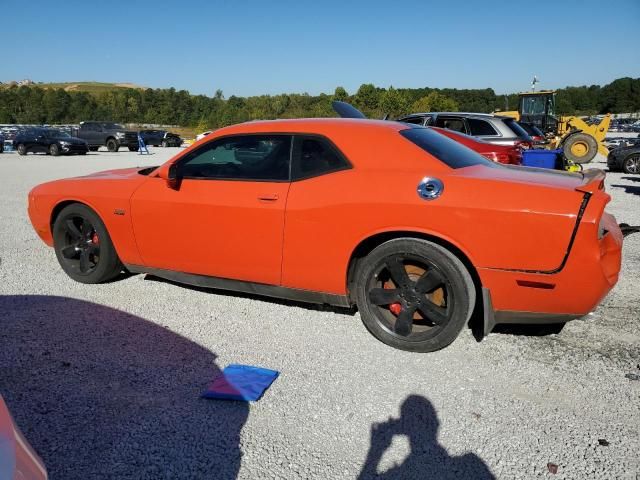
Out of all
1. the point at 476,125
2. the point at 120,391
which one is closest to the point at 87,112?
the point at 476,125

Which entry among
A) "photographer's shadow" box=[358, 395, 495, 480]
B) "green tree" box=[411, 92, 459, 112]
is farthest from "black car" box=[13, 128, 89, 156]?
"green tree" box=[411, 92, 459, 112]

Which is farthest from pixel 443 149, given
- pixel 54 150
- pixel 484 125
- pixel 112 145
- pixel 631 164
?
pixel 112 145

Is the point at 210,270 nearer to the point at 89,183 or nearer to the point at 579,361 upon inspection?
the point at 89,183

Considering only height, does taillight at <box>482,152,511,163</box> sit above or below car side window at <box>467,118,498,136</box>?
below

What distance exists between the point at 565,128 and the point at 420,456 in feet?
71.0

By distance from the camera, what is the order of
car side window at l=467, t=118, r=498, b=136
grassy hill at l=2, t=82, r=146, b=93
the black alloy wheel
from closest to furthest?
the black alloy wheel
car side window at l=467, t=118, r=498, b=136
grassy hill at l=2, t=82, r=146, b=93

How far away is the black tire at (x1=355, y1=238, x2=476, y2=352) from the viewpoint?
314 centimetres

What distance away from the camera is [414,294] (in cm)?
329

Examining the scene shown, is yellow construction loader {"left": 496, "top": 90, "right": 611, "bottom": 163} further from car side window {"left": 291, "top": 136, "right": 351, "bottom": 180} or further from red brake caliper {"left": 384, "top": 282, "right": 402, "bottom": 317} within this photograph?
red brake caliper {"left": 384, "top": 282, "right": 402, "bottom": 317}

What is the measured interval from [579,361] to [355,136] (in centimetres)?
212

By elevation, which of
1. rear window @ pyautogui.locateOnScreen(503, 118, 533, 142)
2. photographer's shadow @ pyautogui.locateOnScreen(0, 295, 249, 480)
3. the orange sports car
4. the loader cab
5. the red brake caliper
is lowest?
photographer's shadow @ pyautogui.locateOnScreen(0, 295, 249, 480)

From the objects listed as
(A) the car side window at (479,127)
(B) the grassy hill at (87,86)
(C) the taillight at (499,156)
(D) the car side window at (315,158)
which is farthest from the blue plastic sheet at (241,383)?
(B) the grassy hill at (87,86)

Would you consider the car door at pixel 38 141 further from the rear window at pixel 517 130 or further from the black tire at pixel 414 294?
the black tire at pixel 414 294

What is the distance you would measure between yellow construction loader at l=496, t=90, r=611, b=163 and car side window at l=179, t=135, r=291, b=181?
42.5 ft
